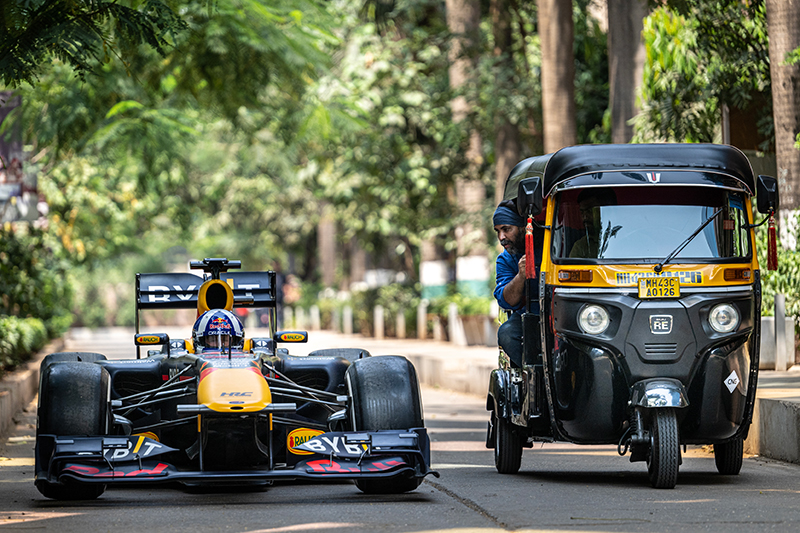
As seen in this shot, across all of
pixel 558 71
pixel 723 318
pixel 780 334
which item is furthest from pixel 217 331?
pixel 558 71

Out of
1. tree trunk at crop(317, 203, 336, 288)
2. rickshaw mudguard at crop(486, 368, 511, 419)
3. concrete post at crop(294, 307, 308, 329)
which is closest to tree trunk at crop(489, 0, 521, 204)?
rickshaw mudguard at crop(486, 368, 511, 419)

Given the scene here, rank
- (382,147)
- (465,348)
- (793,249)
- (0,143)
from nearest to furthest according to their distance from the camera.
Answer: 1. (793,249)
2. (0,143)
3. (465,348)
4. (382,147)

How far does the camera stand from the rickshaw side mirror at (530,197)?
374 inches

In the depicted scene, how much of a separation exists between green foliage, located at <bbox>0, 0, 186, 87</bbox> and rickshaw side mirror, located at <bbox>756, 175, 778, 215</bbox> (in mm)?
4593

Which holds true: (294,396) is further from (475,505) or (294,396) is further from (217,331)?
(475,505)

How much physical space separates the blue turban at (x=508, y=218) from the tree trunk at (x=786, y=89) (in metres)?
5.49

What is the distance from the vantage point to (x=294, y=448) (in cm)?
919

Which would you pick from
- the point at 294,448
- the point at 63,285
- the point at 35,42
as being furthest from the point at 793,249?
the point at 63,285

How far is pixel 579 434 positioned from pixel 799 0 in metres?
7.39

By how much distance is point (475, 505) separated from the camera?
840 cm

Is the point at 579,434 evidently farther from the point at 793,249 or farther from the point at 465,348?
the point at 465,348

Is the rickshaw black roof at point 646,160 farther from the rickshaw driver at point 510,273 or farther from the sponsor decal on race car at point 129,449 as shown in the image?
the sponsor decal on race car at point 129,449

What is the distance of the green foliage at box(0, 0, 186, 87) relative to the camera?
9.68 meters

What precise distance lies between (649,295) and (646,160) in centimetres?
98
